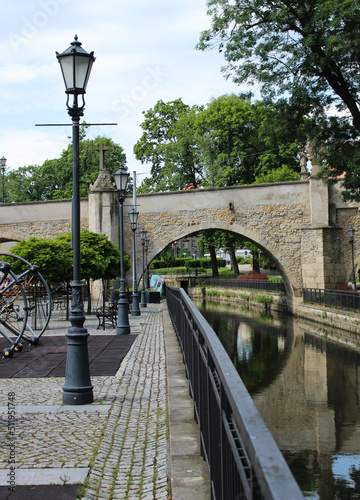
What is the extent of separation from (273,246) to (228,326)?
6.40 metres

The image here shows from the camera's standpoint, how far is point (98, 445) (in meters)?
4.16

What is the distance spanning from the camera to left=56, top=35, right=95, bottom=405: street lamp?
5637 mm

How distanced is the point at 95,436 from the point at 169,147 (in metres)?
37.4

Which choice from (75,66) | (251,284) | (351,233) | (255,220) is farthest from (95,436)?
(251,284)

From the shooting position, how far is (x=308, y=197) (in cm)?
2564

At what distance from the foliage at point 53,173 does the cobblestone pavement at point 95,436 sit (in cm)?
4015

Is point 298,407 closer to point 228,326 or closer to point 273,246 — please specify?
point 228,326

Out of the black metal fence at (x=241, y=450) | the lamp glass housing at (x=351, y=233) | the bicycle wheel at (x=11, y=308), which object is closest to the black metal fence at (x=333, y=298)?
the lamp glass housing at (x=351, y=233)

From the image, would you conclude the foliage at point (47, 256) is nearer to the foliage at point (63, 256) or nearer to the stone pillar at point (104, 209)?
the foliage at point (63, 256)

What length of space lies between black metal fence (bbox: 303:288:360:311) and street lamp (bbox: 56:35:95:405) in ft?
42.5

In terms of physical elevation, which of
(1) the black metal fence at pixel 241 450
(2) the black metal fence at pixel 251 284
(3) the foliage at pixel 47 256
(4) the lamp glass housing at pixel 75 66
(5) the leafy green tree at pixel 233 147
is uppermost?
(5) the leafy green tree at pixel 233 147

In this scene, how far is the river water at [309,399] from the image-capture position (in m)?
5.85

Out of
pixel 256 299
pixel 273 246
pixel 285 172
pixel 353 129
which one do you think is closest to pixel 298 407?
pixel 353 129

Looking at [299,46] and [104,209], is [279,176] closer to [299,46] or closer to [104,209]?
[104,209]
